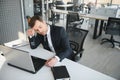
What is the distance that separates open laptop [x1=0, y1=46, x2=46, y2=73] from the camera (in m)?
1.01

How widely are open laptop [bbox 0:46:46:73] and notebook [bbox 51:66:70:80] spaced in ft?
0.56

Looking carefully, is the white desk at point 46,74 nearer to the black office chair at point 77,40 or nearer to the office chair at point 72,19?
the black office chair at point 77,40

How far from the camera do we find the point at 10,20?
3572 millimetres

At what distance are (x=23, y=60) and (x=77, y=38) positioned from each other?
112 cm

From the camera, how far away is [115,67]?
2699 millimetres

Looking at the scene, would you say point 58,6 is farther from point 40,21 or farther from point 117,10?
point 40,21

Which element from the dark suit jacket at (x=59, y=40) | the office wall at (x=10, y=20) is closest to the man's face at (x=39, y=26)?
the dark suit jacket at (x=59, y=40)

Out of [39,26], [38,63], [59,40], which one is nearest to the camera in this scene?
[38,63]

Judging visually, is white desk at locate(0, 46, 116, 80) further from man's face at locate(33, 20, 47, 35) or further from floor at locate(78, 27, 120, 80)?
floor at locate(78, 27, 120, 80)

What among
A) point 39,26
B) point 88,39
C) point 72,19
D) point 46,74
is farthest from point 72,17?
point 46,74

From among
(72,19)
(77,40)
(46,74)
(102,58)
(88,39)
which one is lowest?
(102,58)

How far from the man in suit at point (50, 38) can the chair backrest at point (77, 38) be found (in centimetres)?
31

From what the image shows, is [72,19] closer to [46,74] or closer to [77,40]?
[77,40]

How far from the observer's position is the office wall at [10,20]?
11.0 ft
